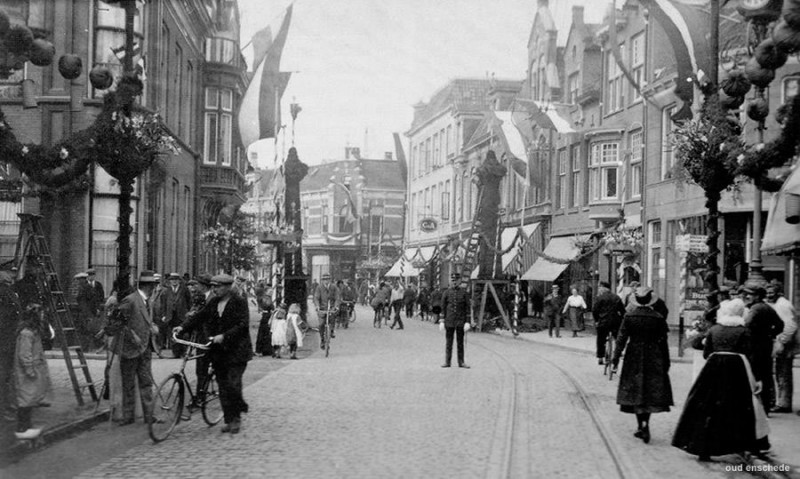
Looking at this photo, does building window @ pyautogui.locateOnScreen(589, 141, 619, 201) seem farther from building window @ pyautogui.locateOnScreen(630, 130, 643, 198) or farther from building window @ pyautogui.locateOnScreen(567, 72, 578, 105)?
building window @ pyautogui.locateOnScreen(567, 72, 578, 105)

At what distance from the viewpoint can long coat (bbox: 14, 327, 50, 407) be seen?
30.6 ft

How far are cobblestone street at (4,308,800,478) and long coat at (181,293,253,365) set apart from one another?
84 cm

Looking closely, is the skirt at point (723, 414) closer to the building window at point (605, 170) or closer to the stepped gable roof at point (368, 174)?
the building window at point (605, 170)

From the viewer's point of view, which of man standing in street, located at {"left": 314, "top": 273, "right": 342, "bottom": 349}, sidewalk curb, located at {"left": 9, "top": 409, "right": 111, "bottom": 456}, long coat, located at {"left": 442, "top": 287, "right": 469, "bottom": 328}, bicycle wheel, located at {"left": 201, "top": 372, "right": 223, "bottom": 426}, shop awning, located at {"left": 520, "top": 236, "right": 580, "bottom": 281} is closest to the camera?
sidewalk curb, located at {"left": 9, "top": 409, "right": 111, "bottom": 456}

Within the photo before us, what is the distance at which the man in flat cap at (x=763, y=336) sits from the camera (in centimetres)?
1200

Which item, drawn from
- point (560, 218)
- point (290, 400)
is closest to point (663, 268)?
point (560, 218)

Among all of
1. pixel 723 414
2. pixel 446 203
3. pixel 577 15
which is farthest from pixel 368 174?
pixel 723 414

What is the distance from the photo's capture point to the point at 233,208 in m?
37.7

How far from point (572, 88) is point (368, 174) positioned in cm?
4865

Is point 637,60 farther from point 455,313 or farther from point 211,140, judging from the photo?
point 455,313

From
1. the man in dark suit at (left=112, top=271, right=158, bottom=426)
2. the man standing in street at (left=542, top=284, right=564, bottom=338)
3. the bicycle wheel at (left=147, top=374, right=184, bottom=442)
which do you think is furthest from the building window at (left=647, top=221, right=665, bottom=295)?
the bicycle wheel at (left=147, top=374, right=184, bottom=442)

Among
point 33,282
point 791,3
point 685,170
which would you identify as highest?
point 791,3

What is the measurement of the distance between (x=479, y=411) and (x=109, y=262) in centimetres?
1185

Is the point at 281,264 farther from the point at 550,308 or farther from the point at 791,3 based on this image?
the point at 791,3
